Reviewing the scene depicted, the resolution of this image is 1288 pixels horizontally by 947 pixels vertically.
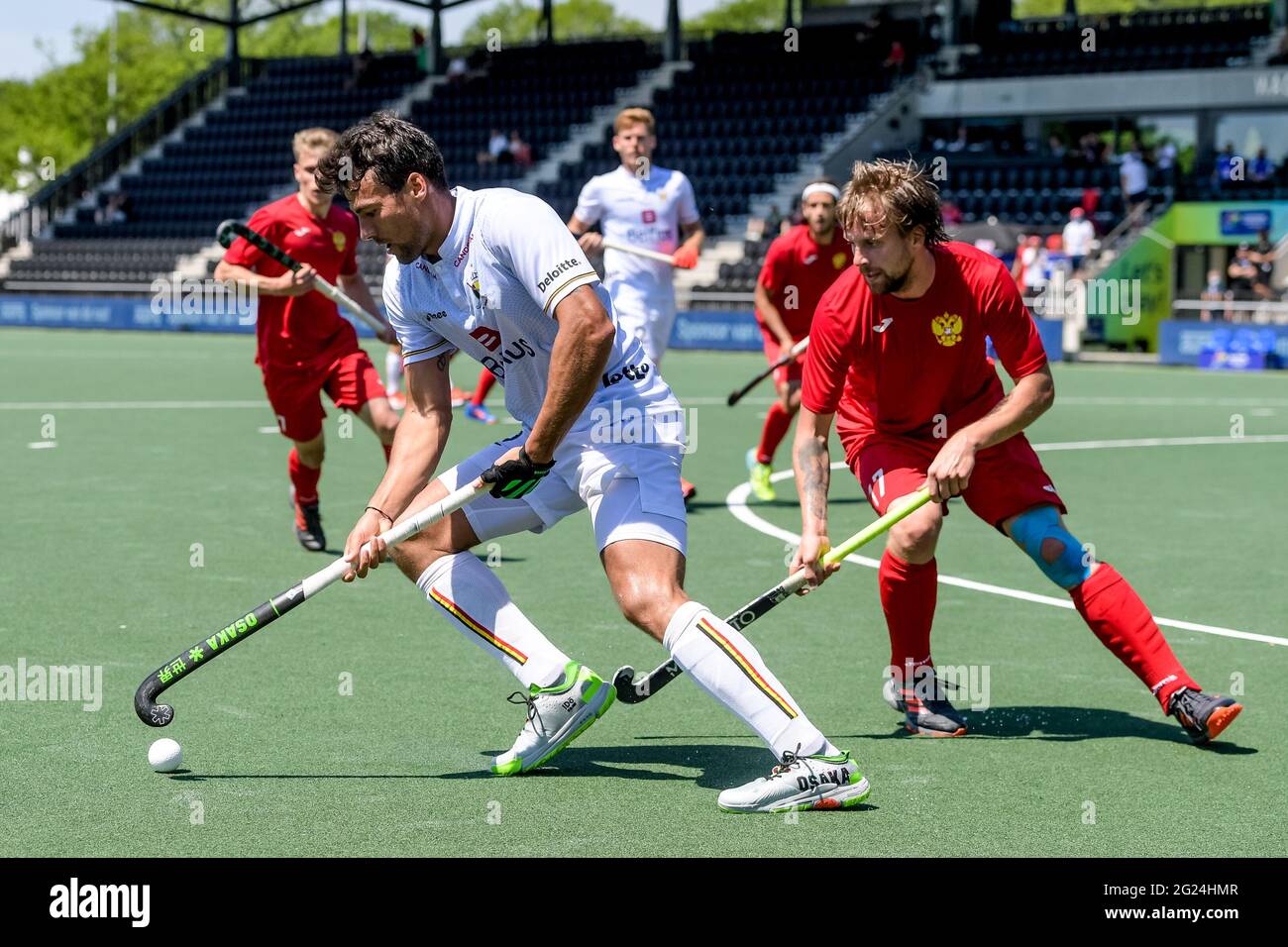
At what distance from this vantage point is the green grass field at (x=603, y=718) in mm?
4348

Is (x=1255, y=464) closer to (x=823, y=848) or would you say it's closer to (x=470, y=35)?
(x=823, y=848)

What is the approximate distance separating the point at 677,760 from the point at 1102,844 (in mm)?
1315

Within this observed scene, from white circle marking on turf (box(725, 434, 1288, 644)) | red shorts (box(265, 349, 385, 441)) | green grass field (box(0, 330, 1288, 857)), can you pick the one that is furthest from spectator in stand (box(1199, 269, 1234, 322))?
red shorts (box(265, 349, 385, 441))

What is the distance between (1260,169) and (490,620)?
27.3 m

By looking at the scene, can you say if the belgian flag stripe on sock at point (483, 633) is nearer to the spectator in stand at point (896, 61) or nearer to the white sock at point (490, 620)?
the white sock at point (490, 620)

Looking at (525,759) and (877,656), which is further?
(877,656)

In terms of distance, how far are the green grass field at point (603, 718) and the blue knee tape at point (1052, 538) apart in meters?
0.52

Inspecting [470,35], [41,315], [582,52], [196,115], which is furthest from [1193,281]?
[470,35]

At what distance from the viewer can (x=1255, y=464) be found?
1240cm

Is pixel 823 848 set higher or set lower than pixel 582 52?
lower

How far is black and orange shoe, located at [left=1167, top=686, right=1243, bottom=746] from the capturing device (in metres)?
5.05

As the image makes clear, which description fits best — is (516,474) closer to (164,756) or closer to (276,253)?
(164,756)

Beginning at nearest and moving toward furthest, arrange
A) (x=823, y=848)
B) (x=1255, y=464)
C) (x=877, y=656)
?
(x=823, y=848)
(x=877, y=656)
(x=1255, y=464)

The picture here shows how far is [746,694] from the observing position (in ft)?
14.6
